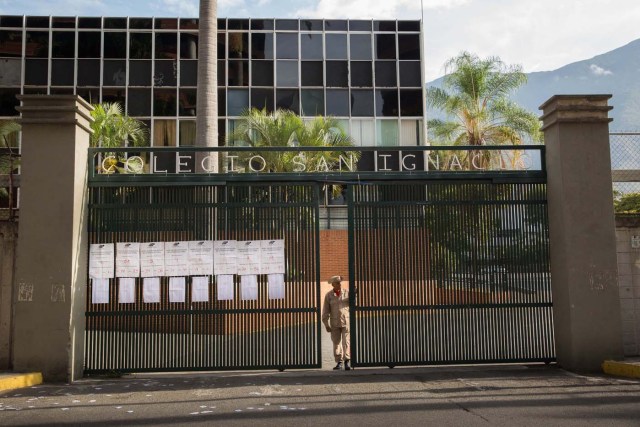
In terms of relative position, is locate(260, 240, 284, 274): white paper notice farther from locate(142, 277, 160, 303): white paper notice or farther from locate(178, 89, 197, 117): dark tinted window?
locate(178, 89, 197, 117): dark tinted window

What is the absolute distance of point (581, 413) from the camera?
23.6ft

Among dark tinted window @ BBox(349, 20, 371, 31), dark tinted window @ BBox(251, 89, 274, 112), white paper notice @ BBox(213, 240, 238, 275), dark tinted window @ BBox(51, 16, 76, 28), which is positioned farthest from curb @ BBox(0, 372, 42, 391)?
dark tinted window @ BBox(349, 20, 371, 31)

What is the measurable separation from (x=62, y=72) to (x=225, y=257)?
2402cm

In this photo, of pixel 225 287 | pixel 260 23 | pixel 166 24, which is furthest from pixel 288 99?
pixel 225 287

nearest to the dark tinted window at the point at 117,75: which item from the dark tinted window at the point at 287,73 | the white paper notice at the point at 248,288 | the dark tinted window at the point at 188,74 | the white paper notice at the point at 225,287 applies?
the dark tinted window at the point at 188,74

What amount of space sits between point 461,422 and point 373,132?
81.5 ft

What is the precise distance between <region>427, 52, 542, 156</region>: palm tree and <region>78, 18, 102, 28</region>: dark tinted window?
16.7 metres

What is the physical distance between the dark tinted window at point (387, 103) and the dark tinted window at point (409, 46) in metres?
1.99

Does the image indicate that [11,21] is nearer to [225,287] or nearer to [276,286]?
[225,287]

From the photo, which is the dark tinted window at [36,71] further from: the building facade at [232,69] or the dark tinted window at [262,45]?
the dark tinted window at [262,45]

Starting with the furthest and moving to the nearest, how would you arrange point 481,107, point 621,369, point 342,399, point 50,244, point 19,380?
point 481,107, point 50,244, point 621,369, point 19,380, point 342,399

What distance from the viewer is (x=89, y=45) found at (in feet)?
100

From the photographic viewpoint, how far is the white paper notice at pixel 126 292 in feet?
33.3

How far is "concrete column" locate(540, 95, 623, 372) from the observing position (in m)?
10.0
